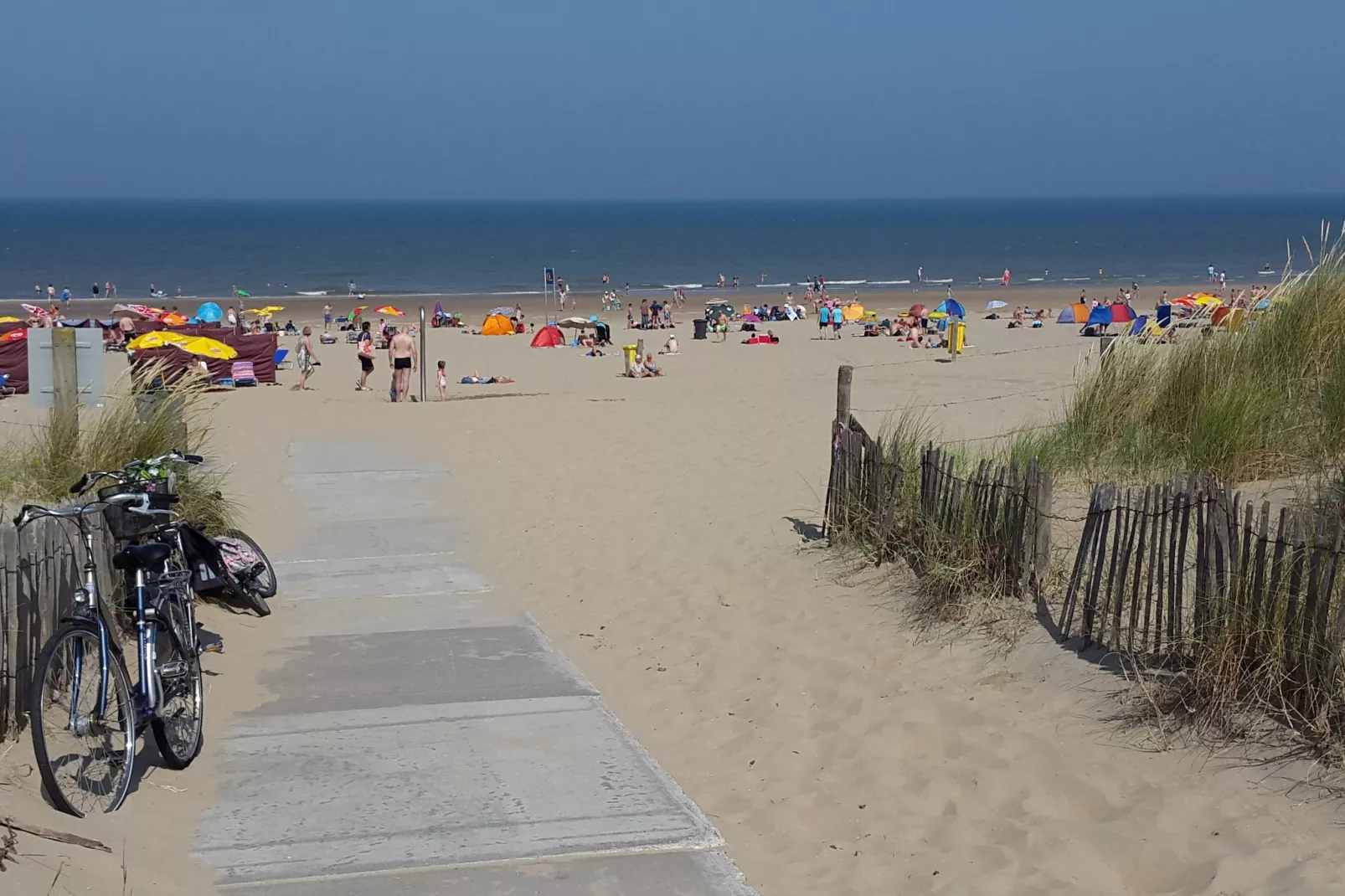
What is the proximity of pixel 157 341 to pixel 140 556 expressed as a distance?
18.6m

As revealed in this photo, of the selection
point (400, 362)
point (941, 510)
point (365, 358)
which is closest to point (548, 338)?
point (365, 358)

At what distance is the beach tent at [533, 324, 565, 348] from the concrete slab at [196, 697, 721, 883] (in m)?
24.2

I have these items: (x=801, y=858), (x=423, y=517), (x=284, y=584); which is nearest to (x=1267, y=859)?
(x=801, y=858)

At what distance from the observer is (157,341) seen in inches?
871

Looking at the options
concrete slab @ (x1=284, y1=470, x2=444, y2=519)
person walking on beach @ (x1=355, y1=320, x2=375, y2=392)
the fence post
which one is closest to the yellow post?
person walking on beach @ (x1=355, y1=320, x2=375, y2=392)

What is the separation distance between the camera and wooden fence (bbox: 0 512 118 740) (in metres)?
4.83

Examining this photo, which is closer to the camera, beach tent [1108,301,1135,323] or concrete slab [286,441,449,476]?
concrete slab [286,441,449,476]

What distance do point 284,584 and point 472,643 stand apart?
179 centimetres

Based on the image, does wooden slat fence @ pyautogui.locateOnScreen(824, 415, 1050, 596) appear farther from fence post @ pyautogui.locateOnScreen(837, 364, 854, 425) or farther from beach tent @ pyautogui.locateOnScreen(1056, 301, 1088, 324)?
beach tent @ pyautogui.locateOnScreen(1056, 301, 1088, 324)

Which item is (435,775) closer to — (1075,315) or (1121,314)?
(1121,314)

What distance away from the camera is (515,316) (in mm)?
36906

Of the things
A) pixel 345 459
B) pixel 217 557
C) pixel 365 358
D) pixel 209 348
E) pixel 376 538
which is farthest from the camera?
pixel 365 358

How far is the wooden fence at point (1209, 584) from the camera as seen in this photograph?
194 inches

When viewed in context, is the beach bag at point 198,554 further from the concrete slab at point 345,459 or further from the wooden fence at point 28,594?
the concrete slab at point 345,459
